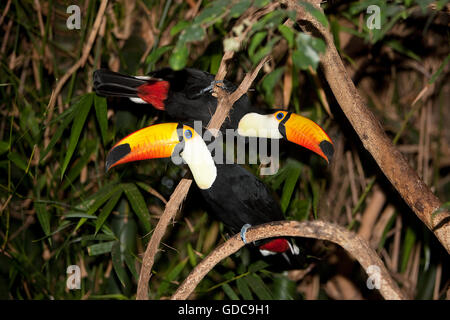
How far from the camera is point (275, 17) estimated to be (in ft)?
2.88

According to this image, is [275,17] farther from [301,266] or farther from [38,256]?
[38,256]

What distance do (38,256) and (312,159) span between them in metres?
Result: 1.27

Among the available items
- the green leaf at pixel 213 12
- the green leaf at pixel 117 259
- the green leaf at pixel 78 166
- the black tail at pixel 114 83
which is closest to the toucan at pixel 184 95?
the black tail at pixel 114 83

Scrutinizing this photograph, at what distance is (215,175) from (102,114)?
50 centimetres

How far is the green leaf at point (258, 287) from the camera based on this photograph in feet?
5.56

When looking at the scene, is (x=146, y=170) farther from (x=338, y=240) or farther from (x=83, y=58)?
(x=338, y=240)

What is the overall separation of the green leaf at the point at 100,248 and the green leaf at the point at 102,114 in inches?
14.9

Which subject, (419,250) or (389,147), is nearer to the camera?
(389,147)

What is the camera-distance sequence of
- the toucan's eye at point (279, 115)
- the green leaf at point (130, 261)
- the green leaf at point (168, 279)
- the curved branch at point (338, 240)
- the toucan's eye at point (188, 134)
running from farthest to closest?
the green leaf at point (168, 279)
the green leaf at point (130, 261)
the toucan's eye at point (279, 115)
the toucan's eye at point (188, 134)
the curved branch at point (338, 240)

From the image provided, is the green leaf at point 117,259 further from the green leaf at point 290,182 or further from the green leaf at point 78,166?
the green leaf at point 290,182

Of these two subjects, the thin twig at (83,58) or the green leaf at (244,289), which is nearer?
the green leaf at (244,289)

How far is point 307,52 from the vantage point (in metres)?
0.81

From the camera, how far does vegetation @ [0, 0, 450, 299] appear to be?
1758 millimetres
